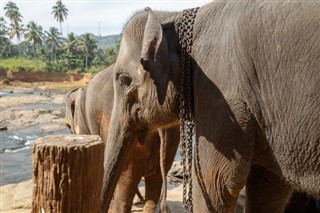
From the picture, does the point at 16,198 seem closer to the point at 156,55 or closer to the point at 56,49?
the point at 156,55

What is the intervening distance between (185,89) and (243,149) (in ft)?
1.30

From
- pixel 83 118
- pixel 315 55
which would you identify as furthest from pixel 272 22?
pixel 83 118

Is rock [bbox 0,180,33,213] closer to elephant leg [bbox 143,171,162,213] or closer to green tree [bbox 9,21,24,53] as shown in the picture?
elephant leg [bbox 143,171,162,213]

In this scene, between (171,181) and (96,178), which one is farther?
(171,181)

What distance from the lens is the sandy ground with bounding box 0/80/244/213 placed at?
478 centimetres


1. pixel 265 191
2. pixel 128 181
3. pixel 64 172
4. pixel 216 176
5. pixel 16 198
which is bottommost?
pixel 16 198

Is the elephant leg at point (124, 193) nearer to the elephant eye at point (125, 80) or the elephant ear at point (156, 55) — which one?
the elephant eye at point (125, 80)

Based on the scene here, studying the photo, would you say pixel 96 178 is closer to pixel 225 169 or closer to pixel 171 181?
pixel 225 169

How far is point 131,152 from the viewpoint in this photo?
3361 mm

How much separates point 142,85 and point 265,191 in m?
0.87

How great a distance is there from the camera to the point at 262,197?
2396 mm

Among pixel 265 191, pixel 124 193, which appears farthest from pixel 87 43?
pixel 265 191

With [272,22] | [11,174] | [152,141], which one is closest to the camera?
[272,22]

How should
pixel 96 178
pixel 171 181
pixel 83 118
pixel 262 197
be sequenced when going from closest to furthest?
pixel 96 178
pixel 262 197
pixel 83 118
pixel 171 181
